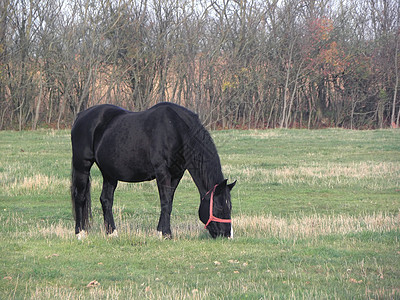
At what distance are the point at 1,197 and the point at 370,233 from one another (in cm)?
884

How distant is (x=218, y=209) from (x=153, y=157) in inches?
48.5

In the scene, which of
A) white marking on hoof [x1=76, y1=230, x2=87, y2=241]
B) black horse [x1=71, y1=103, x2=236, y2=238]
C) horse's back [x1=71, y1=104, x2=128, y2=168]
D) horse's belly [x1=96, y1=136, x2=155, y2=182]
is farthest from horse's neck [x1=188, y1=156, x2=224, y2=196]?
white marking on hoof [x1=76, y1=230, x2=87, y2=241]

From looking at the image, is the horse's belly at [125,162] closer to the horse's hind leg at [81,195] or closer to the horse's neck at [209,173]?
the horse's hind leg at [81,195]

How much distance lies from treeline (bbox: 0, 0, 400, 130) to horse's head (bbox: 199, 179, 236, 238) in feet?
91.2

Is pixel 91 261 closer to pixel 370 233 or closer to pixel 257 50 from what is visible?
pixel 370 233

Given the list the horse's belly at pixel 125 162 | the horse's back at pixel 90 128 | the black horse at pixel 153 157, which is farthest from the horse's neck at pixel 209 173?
the horse's back at pixel 90 128

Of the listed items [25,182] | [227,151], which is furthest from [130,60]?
[25,182]

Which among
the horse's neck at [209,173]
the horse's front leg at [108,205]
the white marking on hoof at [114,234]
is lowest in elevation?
the white marking on hoof at [114,234]

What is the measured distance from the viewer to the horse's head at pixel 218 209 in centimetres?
733

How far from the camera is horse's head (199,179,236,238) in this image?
7.33m

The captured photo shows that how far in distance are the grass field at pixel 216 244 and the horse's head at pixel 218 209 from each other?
178 millimetres

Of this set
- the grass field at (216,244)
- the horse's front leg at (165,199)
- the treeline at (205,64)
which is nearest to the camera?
the grass field at (216,244)

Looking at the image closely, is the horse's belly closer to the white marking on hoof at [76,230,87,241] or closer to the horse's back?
the horse's back

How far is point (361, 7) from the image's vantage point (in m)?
49.2
